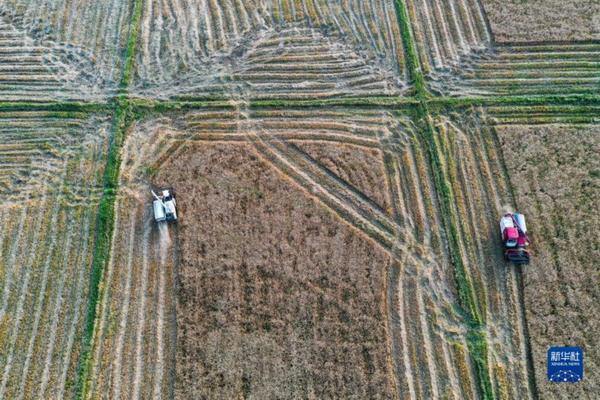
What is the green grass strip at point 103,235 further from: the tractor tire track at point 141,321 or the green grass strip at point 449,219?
the green grass strip at point 449,219

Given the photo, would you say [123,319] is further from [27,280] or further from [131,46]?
[131,46]

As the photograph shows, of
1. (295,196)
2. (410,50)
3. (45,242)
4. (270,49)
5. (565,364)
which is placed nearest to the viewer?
(565,364)

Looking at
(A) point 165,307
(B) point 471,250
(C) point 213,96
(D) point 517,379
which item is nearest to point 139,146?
(C) point 213,96

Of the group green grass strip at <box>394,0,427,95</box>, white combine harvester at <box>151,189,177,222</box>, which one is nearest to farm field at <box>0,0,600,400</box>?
green grass strip at <box>394,0,427,95</box>

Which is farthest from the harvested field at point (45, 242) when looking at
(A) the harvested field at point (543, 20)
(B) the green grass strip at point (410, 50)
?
(A) the harvested field at point (543, 20)

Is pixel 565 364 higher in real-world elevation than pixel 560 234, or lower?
lower

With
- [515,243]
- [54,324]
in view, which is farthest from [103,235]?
[515,243]

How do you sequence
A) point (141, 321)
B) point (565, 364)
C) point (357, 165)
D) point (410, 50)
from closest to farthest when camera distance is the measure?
point (565, 364)
point (141, 321)
point (357, 165)
point (410, 50)
